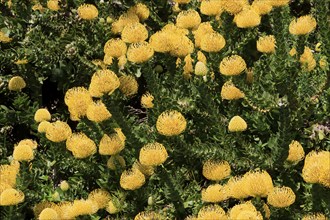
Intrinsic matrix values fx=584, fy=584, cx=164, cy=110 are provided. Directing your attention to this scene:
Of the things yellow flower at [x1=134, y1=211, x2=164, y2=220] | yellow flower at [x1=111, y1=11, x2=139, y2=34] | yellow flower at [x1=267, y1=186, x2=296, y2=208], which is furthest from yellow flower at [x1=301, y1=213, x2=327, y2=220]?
yellow flower at [x1=111, y1=11, x2=139, y2=34]

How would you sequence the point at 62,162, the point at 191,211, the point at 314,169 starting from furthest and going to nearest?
the point at 62,162, the point at 191,211, the point at 314,169

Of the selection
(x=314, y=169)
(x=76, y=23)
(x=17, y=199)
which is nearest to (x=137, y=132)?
(x=17, y=199)

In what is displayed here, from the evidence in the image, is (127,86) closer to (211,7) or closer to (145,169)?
(145,169)

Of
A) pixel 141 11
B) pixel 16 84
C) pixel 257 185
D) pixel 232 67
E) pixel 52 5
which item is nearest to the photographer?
pixel 257 185

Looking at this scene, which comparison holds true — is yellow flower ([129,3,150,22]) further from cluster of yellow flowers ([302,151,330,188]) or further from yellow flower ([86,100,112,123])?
cluster of yellow flowers ([302,151,330,188])

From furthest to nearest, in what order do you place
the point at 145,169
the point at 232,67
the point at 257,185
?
1. the point at 232,67
2. the point at 145,169
3. the point at 257,185

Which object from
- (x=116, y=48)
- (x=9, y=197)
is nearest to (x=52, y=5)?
(x=116, y=48)

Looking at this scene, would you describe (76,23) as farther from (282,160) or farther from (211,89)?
(282,160)
